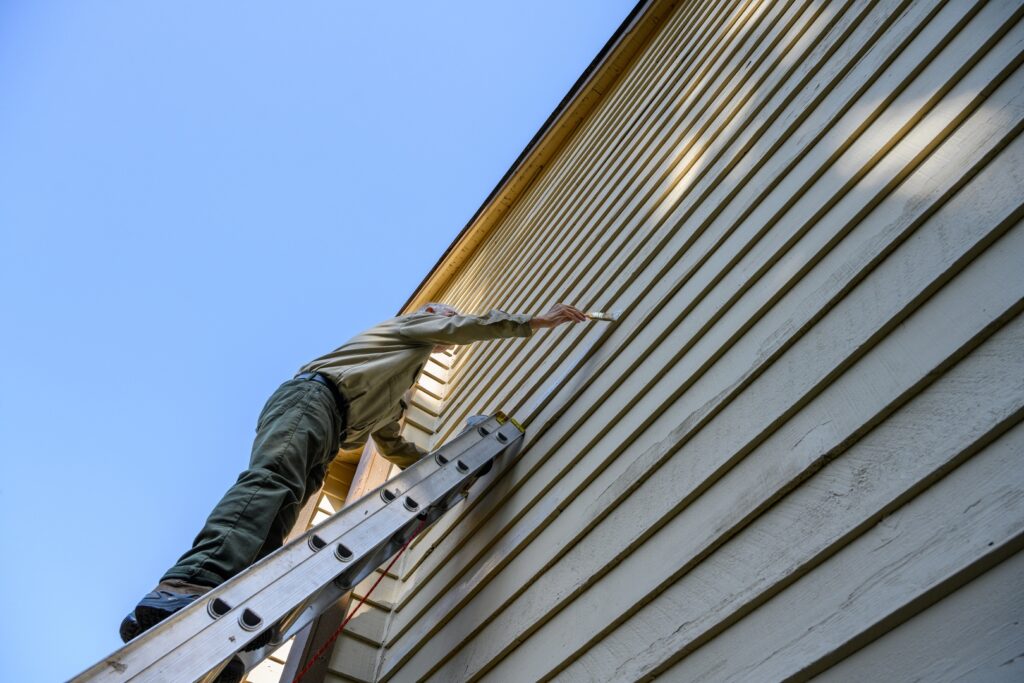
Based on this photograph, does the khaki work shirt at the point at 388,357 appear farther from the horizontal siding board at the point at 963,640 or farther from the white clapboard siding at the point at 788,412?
the horizontal siding board at the point at 963,640

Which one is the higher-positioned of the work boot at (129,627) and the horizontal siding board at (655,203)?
the horizontal siding board at (655,203)

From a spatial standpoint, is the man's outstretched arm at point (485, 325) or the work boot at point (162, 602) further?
the man's outstretched arm at point (485, 325)

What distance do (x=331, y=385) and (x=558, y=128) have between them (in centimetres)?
361

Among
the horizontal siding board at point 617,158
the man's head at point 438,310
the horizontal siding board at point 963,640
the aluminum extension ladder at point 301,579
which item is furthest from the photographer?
the horizontal siding board at point 617,158

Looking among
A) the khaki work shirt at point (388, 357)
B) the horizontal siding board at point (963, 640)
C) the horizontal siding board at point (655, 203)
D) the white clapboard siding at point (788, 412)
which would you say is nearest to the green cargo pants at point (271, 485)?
the khaki work shirt at point (388, 357)

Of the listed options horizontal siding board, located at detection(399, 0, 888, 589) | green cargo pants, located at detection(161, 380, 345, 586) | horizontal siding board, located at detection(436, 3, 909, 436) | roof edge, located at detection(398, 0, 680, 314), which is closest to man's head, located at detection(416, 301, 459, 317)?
horizontal siding board, located at detection(436, 3, 909, 436)

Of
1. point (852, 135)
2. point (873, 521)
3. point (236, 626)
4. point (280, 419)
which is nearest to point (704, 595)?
point (873, 521)

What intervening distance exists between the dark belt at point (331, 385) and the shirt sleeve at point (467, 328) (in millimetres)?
419

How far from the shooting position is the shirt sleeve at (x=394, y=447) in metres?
3.66

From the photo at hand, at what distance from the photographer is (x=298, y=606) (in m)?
2.13

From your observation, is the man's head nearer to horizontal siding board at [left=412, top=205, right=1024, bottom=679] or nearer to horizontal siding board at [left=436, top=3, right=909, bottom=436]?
horizontal siding board at [left=436, top=3, right=909, bottom=436]

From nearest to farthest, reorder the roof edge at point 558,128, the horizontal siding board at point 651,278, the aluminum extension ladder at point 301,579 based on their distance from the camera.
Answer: the aluminum extension ladder at point 301,579 → the horizontal siding board at point 651,278 → the roof edge at point 558,128

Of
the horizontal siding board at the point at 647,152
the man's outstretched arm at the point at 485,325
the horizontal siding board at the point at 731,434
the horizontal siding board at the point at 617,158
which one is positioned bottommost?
the horizontal siding board at the point at 731,434

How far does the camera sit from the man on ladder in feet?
7.16
